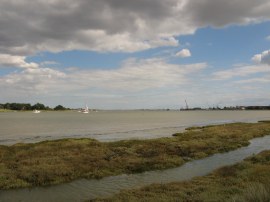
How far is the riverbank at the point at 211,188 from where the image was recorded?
17.3 metres

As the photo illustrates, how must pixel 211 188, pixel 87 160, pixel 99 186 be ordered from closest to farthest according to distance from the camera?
1. pixel 211 188
2. pixel 99 186
3. pixel 87 160

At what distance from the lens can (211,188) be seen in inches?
778

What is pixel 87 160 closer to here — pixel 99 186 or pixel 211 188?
pixel 99 186

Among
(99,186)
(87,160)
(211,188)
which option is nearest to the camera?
(211,188)

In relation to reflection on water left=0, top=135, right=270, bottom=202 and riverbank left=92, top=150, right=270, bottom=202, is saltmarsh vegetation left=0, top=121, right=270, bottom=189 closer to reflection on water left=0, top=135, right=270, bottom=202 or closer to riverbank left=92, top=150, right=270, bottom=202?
reflection on water left=0, top=135, right=270, bottom=202

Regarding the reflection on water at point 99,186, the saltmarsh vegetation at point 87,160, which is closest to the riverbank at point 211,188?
the reflection on water at point 99,186

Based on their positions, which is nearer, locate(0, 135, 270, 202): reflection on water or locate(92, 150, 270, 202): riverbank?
locate(92, 150, 270, 202): riverbank

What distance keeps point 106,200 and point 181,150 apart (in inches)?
798

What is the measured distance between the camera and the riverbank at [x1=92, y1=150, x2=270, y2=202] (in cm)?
1727

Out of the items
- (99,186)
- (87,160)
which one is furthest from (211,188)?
(87,160)

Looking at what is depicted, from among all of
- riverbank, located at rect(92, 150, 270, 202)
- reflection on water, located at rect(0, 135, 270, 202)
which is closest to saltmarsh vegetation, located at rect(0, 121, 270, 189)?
reflection on water, located at rect(0, 135, 270, 202)

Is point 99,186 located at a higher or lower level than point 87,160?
lower

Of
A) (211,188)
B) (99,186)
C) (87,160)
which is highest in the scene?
(87,160)

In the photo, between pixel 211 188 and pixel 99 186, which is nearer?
pixel 211 188
